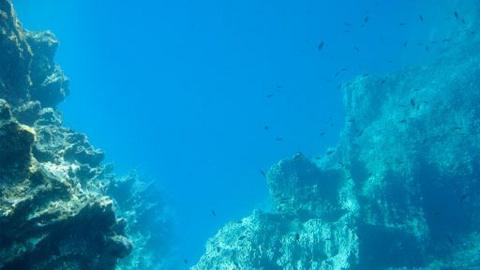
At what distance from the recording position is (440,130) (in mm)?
23250

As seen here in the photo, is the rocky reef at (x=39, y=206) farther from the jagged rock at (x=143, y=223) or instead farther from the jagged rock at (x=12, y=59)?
the jagged rock at (x=143, y=223)

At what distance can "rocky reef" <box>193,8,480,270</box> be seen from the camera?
1919cm

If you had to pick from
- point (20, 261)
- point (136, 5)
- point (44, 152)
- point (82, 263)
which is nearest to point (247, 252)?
point (44, 152)

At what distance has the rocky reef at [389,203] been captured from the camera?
63.0 feet

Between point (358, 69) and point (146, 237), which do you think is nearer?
point (146, 237)

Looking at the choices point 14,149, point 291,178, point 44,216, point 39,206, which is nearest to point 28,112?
point 14,149

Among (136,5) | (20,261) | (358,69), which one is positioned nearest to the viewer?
(20,261)

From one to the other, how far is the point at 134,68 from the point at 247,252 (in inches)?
4741

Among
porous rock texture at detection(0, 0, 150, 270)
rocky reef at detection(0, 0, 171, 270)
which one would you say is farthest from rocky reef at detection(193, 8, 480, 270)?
porous rock texture at detection(0, 0, 150, 270)

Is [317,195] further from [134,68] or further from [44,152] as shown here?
[134,68]

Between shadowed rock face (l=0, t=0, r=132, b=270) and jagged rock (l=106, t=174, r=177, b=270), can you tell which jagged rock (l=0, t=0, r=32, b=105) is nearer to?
shadowed rock face (l=0, t=0, r=132, b=270)

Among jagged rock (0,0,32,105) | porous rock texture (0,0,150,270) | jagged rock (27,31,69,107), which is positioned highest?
jagged rock (27,31,69,107)

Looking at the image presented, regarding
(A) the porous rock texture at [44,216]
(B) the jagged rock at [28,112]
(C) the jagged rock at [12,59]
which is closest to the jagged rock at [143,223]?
(B) the jagged rock at [28,112]

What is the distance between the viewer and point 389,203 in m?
20.8
